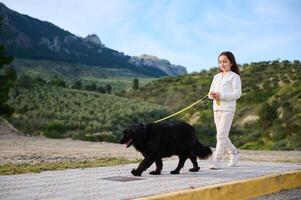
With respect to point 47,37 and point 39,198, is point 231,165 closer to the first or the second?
point 39,198

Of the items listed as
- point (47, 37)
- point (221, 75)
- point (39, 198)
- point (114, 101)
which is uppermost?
point (47, 37)

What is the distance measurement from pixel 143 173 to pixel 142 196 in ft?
8.24

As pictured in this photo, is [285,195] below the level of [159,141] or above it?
below

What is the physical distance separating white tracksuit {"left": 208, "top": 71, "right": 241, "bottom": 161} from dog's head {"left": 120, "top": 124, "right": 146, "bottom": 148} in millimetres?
1598

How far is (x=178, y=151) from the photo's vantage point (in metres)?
8.08

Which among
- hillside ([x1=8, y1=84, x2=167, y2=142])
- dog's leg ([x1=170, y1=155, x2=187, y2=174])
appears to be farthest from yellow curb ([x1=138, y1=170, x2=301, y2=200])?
hillside ([x1=8, y1=84, x2=167, y2=142])

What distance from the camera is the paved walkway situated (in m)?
5.66

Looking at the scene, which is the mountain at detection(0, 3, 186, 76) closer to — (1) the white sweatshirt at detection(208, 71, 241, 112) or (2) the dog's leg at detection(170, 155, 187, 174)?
(1) the white sweatshirt at detection(208, 71, 241, 112)

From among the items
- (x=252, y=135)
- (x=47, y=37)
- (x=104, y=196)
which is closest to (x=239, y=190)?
(x=104, y=196)

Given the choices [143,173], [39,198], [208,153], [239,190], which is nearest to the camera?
[39,198]

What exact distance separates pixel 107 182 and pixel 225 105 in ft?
9.10

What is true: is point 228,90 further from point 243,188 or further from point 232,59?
point 243,188

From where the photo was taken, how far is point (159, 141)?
7.66m

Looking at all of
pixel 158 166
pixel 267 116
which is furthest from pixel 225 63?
pixel 267 116
